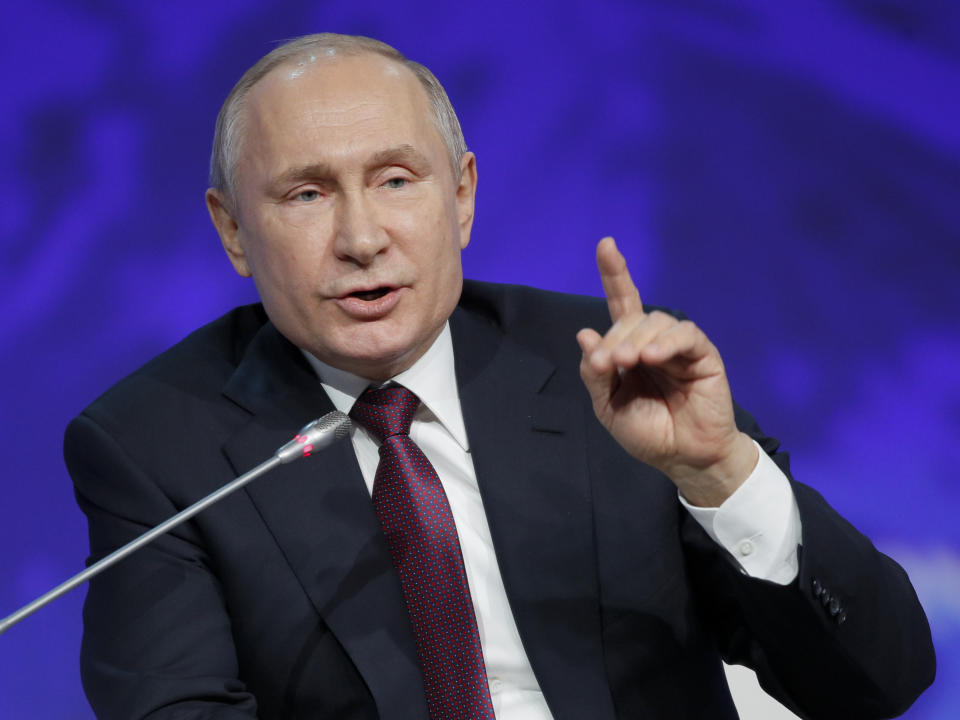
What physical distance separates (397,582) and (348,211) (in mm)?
514

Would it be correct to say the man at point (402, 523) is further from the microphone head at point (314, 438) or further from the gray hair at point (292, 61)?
the microphone head at point (314, 438)

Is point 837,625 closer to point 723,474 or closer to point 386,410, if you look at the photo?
point 723,474

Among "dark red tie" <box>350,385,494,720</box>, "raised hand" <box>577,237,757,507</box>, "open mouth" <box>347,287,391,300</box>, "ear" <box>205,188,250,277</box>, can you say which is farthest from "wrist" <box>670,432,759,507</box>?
"ear" <box>205,188,250,277</box>

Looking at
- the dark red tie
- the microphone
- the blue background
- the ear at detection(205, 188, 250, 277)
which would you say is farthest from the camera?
the blue background

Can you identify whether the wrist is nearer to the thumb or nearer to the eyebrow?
the thumb

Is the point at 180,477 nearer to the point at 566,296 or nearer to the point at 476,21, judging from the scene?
the point at 566,296

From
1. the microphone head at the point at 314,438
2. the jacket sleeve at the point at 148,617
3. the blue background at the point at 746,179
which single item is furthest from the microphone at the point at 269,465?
the blue background at the point at 746,179

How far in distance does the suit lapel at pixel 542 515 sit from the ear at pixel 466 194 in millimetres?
192

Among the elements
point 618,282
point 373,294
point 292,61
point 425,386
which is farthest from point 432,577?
point 292,61

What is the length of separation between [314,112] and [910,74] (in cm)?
154

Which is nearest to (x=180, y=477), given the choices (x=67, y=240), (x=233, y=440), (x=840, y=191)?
(x=233, y=440)

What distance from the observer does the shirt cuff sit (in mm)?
1449

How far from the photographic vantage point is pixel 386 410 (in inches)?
66.3

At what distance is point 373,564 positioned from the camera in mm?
1608
